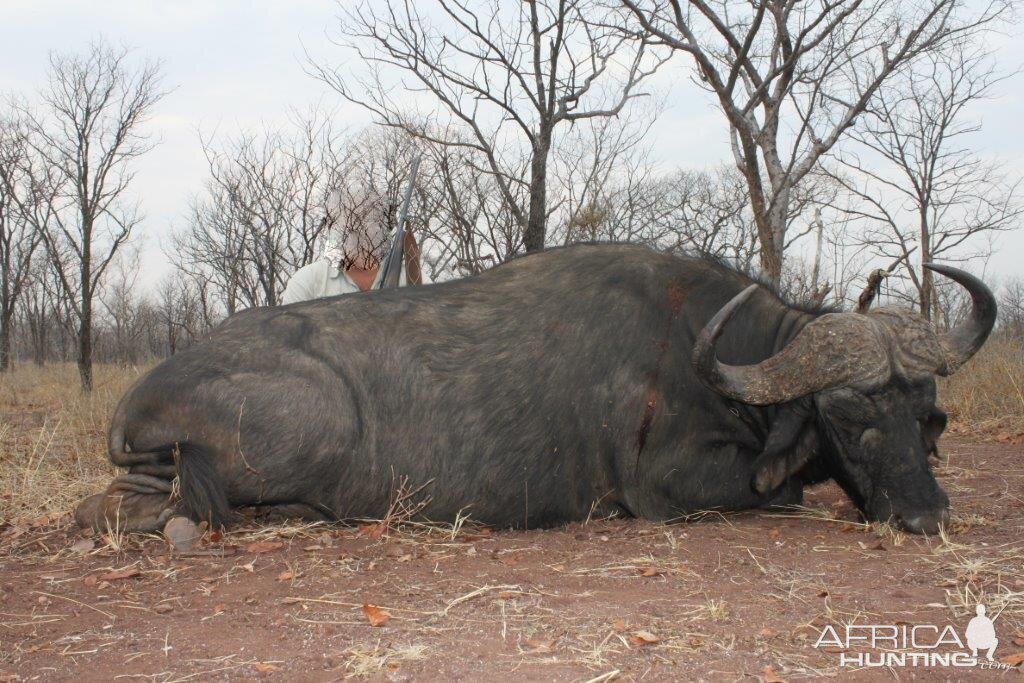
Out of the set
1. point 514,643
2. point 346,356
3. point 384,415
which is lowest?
point 514,643

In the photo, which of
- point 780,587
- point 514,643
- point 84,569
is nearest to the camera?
point 514,643

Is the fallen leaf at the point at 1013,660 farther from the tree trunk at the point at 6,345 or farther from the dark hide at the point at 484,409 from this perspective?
the tree trunk at the point at 6,345

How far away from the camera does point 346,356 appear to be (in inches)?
200

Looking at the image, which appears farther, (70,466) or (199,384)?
(70,466)

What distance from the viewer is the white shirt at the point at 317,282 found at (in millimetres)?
7203

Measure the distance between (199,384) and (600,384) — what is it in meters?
2.11

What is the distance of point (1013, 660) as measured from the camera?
3008 mm

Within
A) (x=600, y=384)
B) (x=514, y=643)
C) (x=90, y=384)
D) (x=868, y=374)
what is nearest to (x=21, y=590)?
(x=514, y=643)

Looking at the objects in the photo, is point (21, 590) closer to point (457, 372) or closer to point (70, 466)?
point (457, 372)

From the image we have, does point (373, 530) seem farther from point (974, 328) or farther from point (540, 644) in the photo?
point (974, 328)

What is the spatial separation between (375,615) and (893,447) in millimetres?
2745

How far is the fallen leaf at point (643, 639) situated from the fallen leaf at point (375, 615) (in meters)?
0.92

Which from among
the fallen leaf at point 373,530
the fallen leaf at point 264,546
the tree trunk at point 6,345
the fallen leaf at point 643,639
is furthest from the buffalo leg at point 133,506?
the tree trunk at point 6,345

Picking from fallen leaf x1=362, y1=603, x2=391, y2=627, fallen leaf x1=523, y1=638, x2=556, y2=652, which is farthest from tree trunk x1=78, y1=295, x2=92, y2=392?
fallen leaf x1=523, y1=638, x2=556, y2=652
